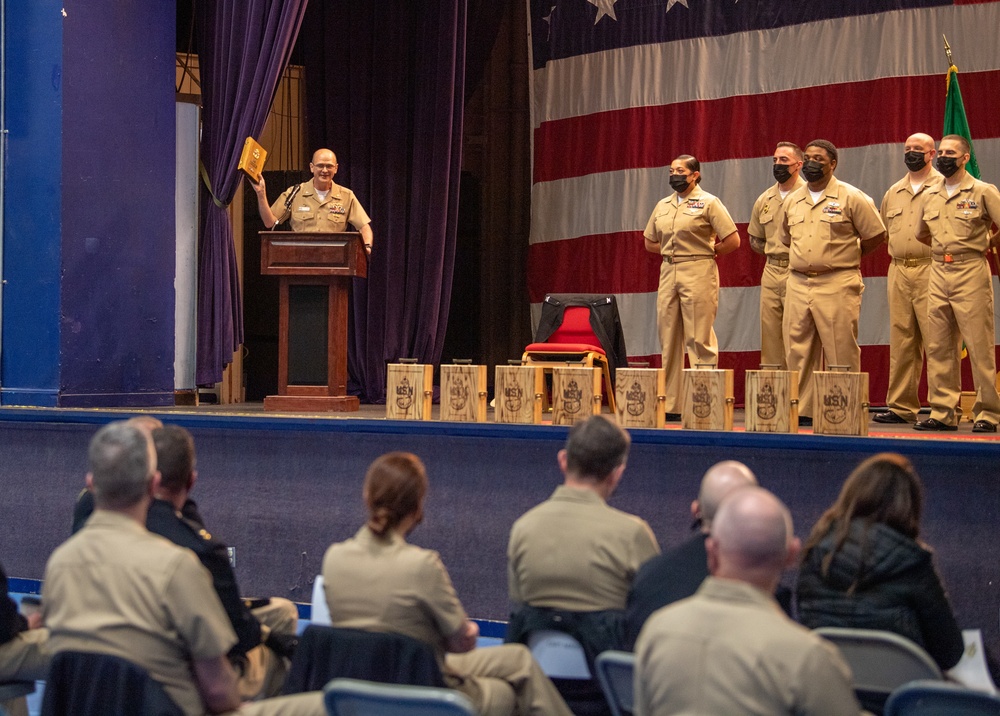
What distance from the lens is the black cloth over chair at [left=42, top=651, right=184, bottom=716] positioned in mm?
2535

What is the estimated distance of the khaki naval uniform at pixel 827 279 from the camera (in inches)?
252

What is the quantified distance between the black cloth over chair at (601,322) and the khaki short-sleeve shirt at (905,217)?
73.1 inches

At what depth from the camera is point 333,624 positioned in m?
2.82

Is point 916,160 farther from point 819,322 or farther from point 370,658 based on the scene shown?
point 370,658

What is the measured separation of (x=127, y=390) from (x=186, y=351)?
3.51 ft

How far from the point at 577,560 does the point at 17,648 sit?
1534mm

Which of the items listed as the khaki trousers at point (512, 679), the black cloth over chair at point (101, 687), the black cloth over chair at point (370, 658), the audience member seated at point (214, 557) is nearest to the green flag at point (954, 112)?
the khaki trousers at point (512, 679)

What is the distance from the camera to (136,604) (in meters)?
2.57

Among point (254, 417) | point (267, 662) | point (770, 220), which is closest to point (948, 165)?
point (770, 220)

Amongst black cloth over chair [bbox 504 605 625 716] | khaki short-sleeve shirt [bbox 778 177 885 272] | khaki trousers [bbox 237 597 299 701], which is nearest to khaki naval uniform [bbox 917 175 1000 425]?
khaki short-sleeve shirt [bbox 778 177 885 272]

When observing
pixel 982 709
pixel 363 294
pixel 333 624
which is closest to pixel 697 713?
pixel 982 709

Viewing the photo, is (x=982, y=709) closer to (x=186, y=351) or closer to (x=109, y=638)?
(x=109, y=638)

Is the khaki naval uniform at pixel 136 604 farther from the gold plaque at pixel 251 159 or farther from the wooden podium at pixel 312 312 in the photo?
the gold plaque at pixel 251 159

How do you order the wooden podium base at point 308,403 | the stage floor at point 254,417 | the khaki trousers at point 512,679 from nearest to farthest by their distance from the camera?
the khaki trousers at point 512,679, the stage floor at point 254,417, the wooden podium base at point 308,403
